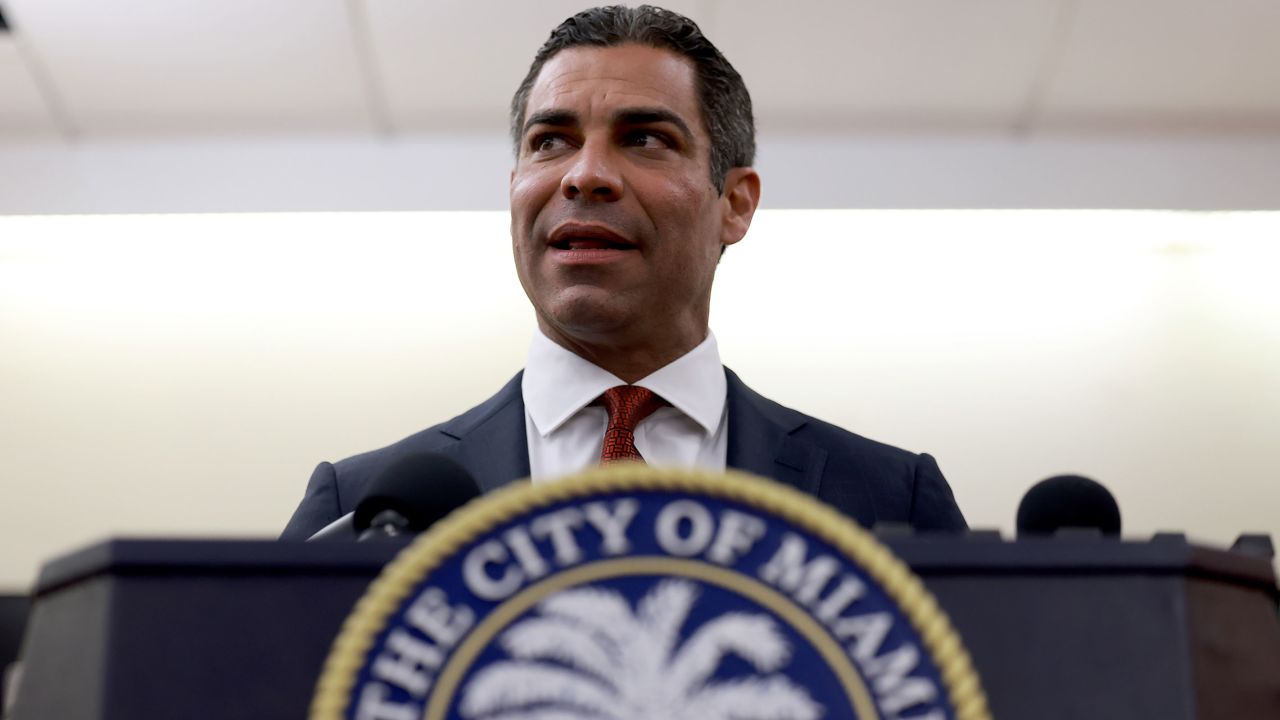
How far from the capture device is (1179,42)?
3115 mm

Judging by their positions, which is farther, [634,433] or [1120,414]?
[1120,414]

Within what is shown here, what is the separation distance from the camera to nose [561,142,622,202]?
5.36 ft

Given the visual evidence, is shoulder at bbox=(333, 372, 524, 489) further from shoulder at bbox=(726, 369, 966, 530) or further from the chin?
shoulder at bbox=(726, 369, 966, 530)

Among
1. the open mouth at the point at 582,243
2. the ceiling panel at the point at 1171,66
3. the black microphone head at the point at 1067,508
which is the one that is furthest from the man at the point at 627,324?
the ceiling panel at the point at 1171,66

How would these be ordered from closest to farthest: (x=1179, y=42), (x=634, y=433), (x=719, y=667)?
1. (x=719, y=667)
2. (x=634, y=433)
3. (x=1179, y=42)

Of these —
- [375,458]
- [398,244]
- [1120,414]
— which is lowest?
[375,458]

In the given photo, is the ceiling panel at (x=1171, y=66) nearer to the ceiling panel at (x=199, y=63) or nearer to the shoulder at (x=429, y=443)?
the ceiling panel at (x=199, y=63)

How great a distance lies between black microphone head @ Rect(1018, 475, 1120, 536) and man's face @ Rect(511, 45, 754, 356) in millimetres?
753

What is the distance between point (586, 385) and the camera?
168 cm

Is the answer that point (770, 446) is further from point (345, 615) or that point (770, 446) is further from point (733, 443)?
point (345, 615)

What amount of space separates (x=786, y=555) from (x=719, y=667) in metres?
0.06

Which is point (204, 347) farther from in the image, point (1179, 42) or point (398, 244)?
point (1179, 42)

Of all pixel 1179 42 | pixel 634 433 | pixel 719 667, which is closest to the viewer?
pixel 719 667

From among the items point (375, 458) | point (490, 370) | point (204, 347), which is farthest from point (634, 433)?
point (204, 347)
